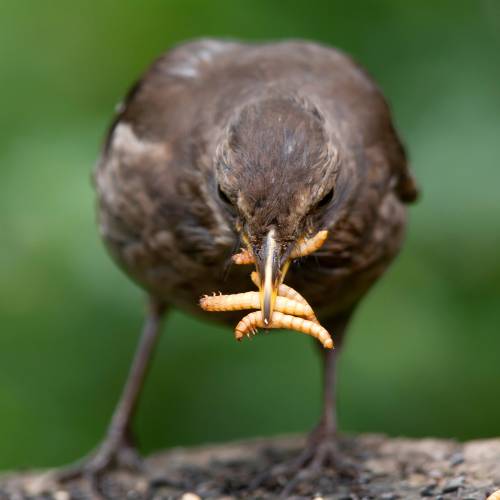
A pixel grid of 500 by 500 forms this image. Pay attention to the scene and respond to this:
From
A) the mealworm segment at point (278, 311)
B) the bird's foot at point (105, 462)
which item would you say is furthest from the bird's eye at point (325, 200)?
the bird's foot at point (105, 462)

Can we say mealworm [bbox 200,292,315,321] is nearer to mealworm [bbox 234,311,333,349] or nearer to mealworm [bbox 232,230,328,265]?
mealworm [bbox 234,311,333,349]

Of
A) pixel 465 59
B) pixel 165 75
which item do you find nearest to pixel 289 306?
pixel 165 75

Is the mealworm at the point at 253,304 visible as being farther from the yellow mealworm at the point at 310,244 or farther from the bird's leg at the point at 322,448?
the bird's leg at the point at 322,448

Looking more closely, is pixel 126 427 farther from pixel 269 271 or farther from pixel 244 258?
pixel 269 271

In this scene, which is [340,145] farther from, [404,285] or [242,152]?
[404,285]

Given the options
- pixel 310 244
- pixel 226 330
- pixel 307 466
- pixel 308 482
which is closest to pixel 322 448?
pixel 307 466
